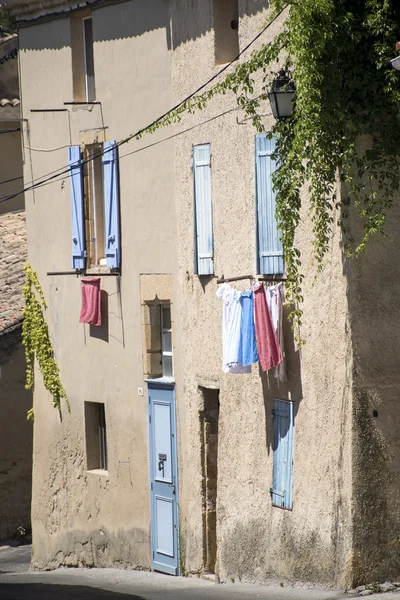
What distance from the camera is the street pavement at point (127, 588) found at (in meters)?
12.3

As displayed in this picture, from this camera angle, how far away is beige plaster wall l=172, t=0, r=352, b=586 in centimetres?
1205

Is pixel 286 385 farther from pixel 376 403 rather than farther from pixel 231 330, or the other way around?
pixel 376 403

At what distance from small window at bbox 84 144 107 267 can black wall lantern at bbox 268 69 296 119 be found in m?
5.64

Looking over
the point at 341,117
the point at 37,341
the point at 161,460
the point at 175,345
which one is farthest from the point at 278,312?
the point at 37,341

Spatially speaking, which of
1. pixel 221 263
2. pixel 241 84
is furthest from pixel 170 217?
pixel 241 84

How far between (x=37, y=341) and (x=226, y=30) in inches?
244

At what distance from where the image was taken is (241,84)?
13.8m

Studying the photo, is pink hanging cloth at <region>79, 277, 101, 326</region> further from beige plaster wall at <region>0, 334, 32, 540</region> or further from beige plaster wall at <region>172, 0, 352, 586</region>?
beige plaster wall at <region>0, 334, 32, 540</region>

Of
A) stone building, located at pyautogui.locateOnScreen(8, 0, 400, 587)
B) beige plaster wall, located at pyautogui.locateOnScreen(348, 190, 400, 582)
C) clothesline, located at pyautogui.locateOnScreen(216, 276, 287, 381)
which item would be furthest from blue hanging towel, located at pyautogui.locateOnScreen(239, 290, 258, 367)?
beige plaster wall, located at pyautogui.locateOnScreen(348, 190, 400, 582)

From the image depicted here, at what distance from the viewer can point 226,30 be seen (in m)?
14.4

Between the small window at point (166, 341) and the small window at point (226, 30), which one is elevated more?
the small window at point (226, 30)

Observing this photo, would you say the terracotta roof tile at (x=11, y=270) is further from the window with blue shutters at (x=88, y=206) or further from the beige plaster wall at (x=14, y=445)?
the window with blue shutters at (x=88, y=206)

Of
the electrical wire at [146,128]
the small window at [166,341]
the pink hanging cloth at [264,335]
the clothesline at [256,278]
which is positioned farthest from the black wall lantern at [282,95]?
the small window at [166,341]

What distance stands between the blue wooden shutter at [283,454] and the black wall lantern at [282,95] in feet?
9.90
